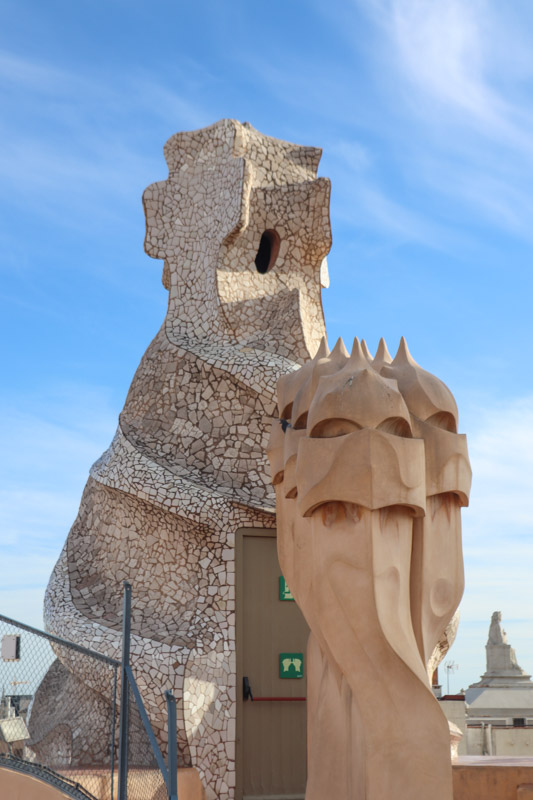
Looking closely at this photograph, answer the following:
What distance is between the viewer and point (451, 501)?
6461 millimetres

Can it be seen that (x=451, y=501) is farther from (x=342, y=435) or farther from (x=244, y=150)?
(x=244, y=150)

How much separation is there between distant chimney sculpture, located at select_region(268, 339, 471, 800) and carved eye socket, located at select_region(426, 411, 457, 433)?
1 cm

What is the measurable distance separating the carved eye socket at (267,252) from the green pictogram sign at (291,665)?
4396 millimetres

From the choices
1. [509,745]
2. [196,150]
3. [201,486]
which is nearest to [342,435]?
[201,486]

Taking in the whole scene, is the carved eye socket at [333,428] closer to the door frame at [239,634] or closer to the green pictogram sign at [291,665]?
the door frame at [239,634]

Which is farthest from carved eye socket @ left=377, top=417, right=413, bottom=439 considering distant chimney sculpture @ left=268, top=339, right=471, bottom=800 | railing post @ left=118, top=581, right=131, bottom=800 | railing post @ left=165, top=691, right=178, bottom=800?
railing post @ left=165, top=691, right=178, bottom=800

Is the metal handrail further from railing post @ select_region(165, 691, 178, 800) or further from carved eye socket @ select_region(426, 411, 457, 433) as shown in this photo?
carved eye socket @ select_region(426, 411, 457, 433)

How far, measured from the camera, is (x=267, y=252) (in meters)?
10.9

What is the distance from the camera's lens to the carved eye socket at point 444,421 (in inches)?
257

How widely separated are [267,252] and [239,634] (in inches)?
182

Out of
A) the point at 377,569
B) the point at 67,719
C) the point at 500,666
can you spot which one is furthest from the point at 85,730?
the point at 500,666

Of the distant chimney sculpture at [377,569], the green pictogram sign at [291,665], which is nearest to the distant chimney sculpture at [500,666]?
the green pictogram sign at [291,665]

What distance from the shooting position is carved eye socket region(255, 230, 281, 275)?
1070 cm

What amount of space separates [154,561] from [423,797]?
3.89m
